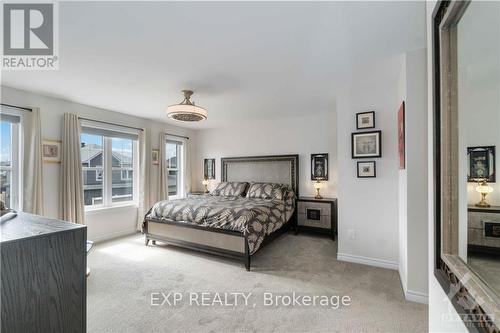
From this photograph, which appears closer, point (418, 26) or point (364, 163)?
point (418, 26)

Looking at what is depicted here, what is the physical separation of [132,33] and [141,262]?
8.75 feet

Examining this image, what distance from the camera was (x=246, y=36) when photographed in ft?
5.95

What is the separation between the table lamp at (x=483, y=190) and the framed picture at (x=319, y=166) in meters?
3.45

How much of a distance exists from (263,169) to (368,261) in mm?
2685

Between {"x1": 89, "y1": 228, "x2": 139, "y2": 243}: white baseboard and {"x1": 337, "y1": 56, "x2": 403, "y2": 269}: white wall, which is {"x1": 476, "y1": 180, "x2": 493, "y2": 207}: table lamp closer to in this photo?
{"x1": 337, "y1": 56, "x2": 403, "y2": 269}: white wall

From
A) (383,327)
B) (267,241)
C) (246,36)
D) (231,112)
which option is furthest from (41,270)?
(231,112)

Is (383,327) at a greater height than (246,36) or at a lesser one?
lesser

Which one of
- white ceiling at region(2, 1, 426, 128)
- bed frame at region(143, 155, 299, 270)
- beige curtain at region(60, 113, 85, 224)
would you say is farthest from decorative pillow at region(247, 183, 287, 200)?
beige curtain at region(60, 113, 85, 224)

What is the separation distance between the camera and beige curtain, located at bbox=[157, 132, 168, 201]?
4832 mm

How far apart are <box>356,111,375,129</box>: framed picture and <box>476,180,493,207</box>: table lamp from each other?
7.00 feet

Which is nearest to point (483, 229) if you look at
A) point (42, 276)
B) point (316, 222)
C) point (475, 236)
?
point (475, 236)

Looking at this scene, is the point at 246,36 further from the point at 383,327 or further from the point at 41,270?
the point at 383,327

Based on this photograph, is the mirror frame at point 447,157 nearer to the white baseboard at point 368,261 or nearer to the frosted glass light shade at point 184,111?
the white baseboard at point 368,261

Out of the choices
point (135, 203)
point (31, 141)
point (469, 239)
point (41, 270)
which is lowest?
point (135, 203)
